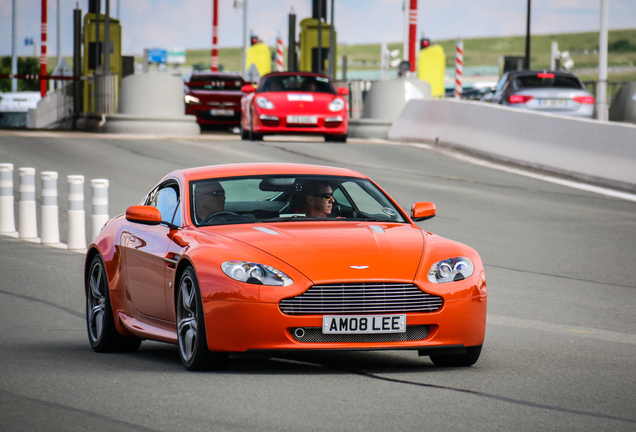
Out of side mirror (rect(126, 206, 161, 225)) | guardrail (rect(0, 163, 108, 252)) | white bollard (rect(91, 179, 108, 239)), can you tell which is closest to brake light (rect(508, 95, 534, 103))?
guardrail (rect(0, 163, 108, 252))

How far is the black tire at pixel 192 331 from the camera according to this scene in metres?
6.41

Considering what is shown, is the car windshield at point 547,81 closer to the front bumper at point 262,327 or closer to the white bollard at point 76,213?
the white bollard at point 76,213

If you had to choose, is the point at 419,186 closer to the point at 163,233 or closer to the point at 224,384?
the point at 163,233

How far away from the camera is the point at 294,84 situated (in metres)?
26.2

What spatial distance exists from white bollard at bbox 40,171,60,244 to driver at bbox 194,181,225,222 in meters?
7.13

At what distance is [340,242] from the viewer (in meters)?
6.64

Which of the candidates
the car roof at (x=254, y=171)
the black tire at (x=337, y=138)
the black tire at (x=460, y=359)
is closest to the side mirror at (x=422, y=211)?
the car roof at (x=254, y=171)

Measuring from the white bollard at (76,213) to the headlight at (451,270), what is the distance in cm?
803

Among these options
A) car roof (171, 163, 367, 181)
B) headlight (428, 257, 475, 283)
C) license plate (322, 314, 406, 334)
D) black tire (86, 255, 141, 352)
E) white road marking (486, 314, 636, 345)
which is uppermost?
car roof (171, 163, 367, 181)

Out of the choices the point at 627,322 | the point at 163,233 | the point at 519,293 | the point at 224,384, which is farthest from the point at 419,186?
the point at 224,384

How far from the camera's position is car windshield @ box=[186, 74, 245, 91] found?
1333 inches

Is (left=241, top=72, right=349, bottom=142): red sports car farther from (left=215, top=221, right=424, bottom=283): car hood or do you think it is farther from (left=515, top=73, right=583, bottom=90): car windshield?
(left=215, top=221, right=424, bottom=283): car hood

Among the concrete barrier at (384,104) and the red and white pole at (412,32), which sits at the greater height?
the red and white pole at (412,32)

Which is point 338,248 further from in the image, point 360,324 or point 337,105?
point 337,105
